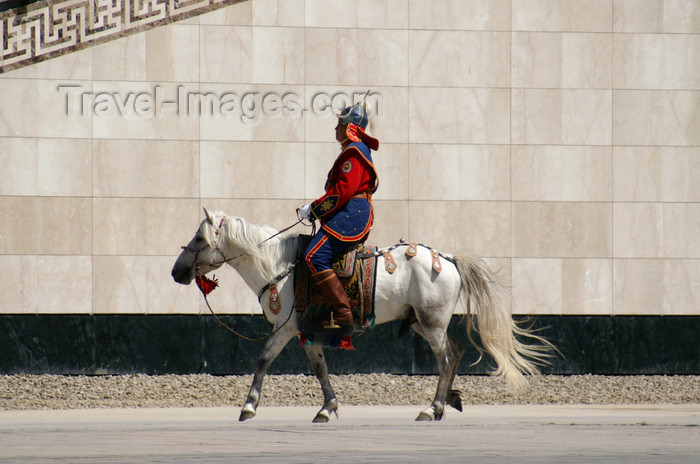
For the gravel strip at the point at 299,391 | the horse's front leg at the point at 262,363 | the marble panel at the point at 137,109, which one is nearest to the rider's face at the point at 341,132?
the horse's front leg at the point at 262,363

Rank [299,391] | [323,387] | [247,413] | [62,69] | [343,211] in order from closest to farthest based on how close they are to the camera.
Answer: [247,413] < [343,211] < [323,387] < [299,391] < [62,69]

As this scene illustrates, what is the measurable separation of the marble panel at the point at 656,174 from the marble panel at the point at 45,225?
7334 millimetres

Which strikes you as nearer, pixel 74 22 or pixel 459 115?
pixel 74 22

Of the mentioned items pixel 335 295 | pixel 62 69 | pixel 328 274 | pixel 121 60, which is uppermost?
pixel 121 60

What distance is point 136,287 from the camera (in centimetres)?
1557

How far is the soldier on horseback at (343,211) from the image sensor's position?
36.3 ft

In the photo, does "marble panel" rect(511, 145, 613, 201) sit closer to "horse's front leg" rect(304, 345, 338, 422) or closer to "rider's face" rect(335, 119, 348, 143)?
"rider's face" rect(335, 119, 348, 143)

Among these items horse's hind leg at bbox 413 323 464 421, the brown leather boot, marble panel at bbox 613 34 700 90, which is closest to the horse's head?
the brown leather boot

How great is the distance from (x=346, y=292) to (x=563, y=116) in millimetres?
6259

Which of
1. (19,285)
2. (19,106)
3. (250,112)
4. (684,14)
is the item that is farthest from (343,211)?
(684,14)

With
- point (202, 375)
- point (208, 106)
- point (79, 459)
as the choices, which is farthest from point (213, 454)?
point (208, 106)

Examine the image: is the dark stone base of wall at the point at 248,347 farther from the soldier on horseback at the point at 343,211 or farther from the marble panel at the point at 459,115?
the soldier on horseback at the point at 343,211

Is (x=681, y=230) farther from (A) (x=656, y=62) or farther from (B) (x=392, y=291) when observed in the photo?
(B) (x=392, y=291)

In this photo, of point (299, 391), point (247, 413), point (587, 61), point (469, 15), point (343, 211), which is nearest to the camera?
point (247, 413)
